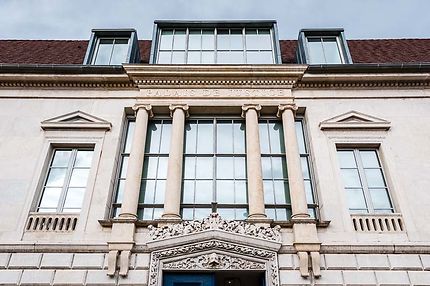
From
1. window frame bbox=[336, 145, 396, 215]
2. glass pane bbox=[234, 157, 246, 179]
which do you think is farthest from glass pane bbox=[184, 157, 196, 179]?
window frame bbox=[336, 145, 396, 215]

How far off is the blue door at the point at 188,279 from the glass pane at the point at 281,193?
2905mm

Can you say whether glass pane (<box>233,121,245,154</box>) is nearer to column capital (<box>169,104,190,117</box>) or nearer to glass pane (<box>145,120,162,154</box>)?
column capital (<box>169,104,190,117</box>)

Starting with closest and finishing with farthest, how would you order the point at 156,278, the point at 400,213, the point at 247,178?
the point at 156,278 → the point at 400,213 → the point at 247,178

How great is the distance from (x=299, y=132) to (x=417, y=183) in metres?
3.58

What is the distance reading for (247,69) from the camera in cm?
1269

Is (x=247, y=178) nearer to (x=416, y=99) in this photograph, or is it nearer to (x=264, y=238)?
(x=264, y=238)

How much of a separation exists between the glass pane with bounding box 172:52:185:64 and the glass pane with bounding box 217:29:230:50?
4.38 feet

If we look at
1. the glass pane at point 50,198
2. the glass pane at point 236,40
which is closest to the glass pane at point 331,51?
the glass pane at point 236,40

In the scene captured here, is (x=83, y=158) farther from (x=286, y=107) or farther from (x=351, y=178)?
(x=351, y=178)

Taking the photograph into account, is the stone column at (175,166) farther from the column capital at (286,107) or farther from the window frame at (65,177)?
the column capital at (286,107)

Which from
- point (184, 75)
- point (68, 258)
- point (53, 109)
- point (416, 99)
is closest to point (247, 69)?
point (184, 75)

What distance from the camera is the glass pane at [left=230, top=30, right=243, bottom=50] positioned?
14.2 meters

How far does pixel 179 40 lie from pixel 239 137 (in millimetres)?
4609

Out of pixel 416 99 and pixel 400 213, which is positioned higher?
pixel 416 99
